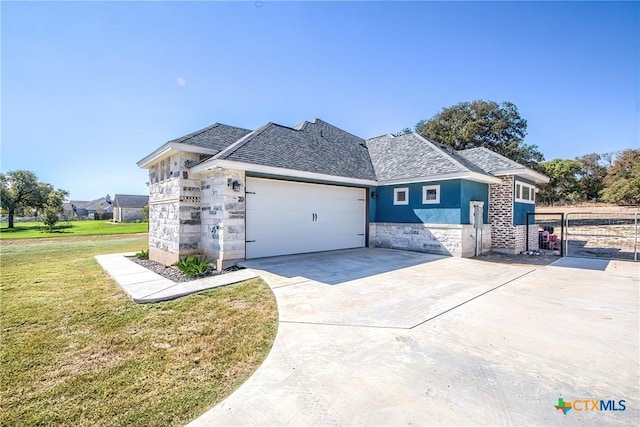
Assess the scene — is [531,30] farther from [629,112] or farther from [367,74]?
[629,112]

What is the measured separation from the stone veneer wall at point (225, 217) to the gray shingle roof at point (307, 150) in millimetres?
688

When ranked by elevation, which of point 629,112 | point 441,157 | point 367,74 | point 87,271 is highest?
point 367,74

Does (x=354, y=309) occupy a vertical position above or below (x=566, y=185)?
below

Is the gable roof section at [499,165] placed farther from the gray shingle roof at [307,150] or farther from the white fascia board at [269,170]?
the white fascia board at [269,170]

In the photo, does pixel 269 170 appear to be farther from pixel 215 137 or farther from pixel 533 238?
pixel 533 238

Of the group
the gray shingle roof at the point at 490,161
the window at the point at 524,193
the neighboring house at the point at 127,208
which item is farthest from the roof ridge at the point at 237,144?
the neighboring house at the point at 127,208

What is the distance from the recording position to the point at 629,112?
12.1 metres

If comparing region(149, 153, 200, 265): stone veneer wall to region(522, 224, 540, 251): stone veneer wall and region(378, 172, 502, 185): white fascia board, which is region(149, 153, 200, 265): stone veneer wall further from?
region(522, 224, 540, 251): stone veneer wall

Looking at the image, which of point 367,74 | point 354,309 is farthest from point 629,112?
point 354,309

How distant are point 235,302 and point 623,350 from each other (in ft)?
17.8

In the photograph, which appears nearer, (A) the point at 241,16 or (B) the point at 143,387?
(B) the point at 143,387

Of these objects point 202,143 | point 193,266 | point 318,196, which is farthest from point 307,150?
point 193,266

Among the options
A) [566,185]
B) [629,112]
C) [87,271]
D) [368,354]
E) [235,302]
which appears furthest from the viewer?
[566,185]

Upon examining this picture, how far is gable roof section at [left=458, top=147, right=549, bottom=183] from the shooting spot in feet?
35.3
